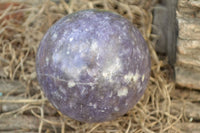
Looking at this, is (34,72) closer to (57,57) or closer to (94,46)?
(57,57)

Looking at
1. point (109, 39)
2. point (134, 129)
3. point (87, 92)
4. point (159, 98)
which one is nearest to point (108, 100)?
point (87, 92)

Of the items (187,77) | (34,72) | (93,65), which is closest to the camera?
(93,65)

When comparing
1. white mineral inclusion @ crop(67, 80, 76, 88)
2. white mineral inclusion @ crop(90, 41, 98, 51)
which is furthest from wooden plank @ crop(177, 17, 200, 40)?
white mineral inclusion @ crop(67, 80, 76, 88)

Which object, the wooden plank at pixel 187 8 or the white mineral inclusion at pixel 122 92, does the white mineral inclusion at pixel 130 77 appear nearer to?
the white mineral inclusion at pixel 122 92

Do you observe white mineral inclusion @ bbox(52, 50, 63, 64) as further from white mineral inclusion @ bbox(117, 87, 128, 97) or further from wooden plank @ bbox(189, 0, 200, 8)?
wooden plank @ bbox(189, 0, 200, 8)

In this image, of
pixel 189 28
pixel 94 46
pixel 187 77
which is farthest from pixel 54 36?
pixel 187 77

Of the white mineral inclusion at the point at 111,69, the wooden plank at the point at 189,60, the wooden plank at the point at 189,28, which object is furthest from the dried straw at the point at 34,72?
the white mineral inclusion at the point at 111,69

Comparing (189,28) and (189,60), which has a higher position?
(189,28)

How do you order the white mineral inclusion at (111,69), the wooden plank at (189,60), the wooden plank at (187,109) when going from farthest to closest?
1. the wooden plank at (187,109)
2. the wooden plank at (189,60)
3. the white mineral inclusion at (111,69)
